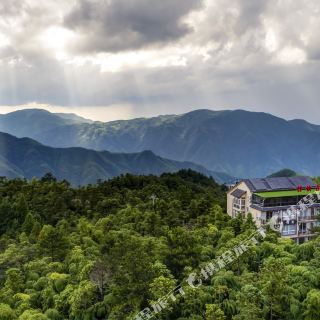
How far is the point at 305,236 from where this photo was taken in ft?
189

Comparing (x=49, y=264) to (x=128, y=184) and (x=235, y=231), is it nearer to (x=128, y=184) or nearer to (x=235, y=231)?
(x=235, y=231)

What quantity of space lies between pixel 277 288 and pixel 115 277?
1200 centimetres

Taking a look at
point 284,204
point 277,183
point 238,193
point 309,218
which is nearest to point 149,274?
point 284,204

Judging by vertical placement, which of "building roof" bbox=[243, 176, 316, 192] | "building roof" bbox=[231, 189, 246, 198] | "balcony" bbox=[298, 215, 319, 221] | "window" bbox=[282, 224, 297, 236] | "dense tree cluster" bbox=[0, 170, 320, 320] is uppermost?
"building roof" bbox=[243, 176, 316, 192]

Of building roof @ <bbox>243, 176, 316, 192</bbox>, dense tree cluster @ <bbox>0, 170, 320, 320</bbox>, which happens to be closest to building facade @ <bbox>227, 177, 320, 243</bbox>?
building roof @ <bbox>243, 176, 316, 192</bbox>

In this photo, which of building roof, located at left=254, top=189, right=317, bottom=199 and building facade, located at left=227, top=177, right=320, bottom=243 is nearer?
building facade, located at left=227, top=177, right=320, bottom=243

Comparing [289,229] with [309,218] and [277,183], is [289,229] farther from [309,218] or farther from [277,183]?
[277,183]

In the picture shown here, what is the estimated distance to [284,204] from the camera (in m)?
58.7

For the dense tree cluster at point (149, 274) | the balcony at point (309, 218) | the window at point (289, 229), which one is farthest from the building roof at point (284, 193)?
the dense tree cluster at point (149, 274)

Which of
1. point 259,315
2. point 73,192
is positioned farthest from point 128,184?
point 259,315

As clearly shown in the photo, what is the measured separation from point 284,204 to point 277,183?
16.0 ft

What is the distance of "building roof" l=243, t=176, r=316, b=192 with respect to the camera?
6053cm

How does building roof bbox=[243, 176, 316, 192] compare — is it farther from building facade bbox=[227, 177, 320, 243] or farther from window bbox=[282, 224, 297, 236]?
window bbox=[282, 224, 297, 236]

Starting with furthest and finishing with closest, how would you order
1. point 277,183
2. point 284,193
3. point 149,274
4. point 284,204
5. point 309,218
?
point 277,183, point 284,193, point 284,204, point 309,218, point 149,274
